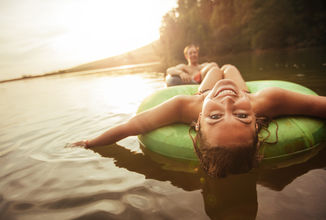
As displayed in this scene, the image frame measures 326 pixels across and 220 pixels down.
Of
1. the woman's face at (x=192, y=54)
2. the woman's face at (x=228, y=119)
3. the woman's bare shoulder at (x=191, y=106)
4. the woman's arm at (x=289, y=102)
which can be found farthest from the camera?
the woman's face at (x=192, y=54)

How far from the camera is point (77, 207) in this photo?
1916mm

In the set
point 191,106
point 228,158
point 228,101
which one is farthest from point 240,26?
point 228,158

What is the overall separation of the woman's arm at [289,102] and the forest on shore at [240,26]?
25.8 meters

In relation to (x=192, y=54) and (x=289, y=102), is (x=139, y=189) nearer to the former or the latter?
(x=289, y=102)

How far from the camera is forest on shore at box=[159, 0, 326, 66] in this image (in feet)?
87.6

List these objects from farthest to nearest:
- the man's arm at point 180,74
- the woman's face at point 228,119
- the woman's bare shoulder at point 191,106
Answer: the man's arm at point 180,74 → the woman's bare shoulder at point 191,106 → the woman's face at point 228,119

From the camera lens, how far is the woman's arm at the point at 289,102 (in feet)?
7.99

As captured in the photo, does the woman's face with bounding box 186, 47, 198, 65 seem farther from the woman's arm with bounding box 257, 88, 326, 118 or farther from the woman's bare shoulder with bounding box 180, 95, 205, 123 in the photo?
the woman's arm with bounding box 257, 88, 326, 118

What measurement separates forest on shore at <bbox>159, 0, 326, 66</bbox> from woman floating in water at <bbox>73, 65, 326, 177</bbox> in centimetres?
2583

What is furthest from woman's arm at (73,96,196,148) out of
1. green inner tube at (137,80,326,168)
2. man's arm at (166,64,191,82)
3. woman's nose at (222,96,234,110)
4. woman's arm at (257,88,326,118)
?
man's arm at (166,64,191,82)

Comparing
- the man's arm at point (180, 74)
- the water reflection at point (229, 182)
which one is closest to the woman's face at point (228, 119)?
the water reflection at point (229, 182)

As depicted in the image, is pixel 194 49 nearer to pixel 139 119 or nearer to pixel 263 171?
pixel 139 119

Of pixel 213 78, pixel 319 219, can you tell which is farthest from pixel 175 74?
pixel 319 219

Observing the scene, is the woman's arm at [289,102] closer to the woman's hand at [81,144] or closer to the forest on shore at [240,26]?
the woman's hand at [81,144]
